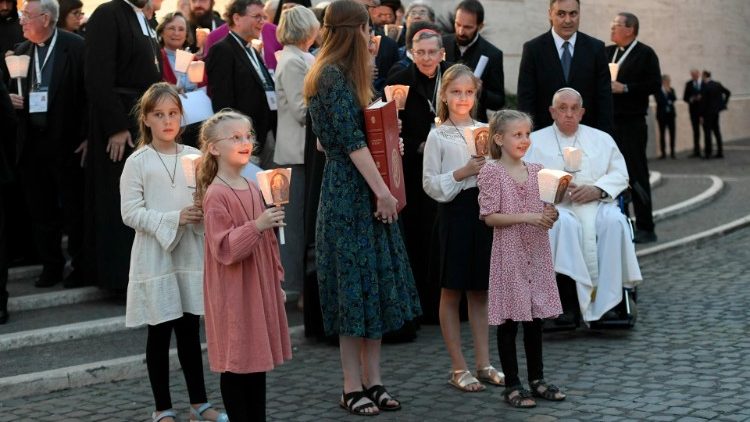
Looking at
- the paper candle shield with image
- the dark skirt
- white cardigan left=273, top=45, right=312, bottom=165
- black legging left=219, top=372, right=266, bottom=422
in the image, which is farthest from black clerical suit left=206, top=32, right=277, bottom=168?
black legging left=219, top=372, right=266, bottom=422

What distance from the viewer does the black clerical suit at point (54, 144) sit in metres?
9.67

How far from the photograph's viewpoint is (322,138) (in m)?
6.70

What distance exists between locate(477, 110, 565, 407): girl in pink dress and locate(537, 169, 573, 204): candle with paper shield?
11.5 inches

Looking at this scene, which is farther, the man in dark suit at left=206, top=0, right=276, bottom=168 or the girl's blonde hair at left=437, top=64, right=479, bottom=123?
the man in dark suit at left=206, top=0, right=276, bottom=168

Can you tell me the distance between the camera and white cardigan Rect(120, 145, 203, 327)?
21.3 ft

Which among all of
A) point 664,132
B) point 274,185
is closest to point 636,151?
point 274,185

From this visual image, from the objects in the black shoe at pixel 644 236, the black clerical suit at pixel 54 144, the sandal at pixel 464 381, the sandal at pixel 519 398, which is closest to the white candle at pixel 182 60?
the black clerical suit at pixel 54 144

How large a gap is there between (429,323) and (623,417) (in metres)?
2.93

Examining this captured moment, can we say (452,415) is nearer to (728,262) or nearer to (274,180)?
(274,180)

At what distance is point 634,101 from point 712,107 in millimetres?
13081

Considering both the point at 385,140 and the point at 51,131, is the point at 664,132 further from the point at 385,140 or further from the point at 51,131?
the point at 385,140

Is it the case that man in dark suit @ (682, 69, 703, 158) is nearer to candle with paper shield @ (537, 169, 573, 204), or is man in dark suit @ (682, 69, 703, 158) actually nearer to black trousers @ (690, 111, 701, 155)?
black trousers @ (690, 111, 701, 155)

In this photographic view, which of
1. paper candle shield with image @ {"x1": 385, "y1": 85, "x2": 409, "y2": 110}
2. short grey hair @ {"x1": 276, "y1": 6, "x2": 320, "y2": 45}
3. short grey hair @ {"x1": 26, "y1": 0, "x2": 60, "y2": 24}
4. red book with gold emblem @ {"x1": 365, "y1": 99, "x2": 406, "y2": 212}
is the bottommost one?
red book with gold emblem @ {"x1": 365, "y1": 99, "x2": 406, "y2": 212}

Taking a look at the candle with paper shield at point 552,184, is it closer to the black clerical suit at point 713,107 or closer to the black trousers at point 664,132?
the black trousers at point 664,132
